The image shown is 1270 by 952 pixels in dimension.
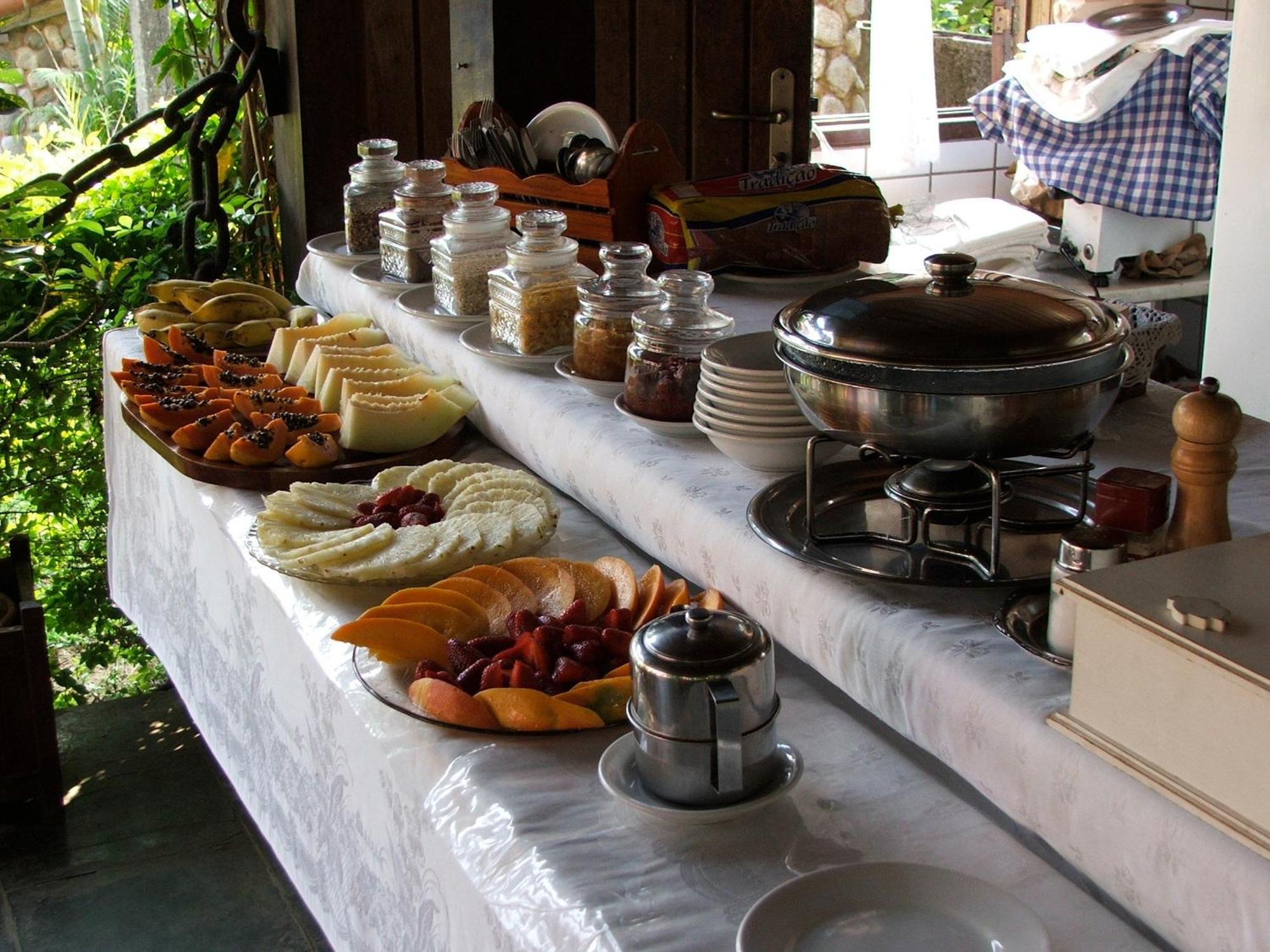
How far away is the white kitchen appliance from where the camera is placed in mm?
3324

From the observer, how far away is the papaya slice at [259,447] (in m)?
1.62

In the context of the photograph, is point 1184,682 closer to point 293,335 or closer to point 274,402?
point 274,402

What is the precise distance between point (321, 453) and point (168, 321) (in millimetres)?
666

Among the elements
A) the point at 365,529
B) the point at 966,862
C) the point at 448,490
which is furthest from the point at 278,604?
the point at 966,862

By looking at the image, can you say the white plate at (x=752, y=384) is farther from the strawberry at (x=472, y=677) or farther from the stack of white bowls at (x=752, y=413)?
the strawberry at (x=472, y=677)

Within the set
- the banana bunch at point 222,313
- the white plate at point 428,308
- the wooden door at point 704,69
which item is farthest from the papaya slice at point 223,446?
the wooden door at point 704,69

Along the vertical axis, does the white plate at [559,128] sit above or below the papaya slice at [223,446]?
above

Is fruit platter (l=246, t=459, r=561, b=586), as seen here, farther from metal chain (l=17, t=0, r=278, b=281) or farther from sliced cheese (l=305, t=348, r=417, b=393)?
metal chain (l=17, t=0, r=278, b=281)

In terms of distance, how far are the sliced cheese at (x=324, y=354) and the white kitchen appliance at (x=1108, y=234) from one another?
2.06 metres

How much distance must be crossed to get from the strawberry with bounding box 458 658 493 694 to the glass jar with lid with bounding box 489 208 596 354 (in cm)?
69

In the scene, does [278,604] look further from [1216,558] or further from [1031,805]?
[1216,558]

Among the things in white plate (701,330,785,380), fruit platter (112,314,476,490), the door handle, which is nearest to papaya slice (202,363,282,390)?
fruit platter (112,314,476,490)

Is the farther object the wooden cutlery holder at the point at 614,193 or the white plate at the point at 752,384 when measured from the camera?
the wooden cutlery holder at the point at 614,193

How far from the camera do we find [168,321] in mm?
2139
